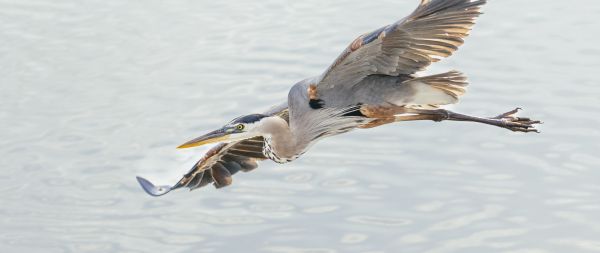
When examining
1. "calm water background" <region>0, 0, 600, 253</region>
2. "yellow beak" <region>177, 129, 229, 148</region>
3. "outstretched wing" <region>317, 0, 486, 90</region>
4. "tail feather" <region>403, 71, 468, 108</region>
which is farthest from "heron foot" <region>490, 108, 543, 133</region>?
"calm water background" <region>0, 0, 600, 253</region>

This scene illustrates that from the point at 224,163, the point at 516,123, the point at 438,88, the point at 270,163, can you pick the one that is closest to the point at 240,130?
the point at 224,163

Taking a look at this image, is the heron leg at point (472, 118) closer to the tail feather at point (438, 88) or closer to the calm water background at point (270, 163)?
the tail feather at point (438, 88)

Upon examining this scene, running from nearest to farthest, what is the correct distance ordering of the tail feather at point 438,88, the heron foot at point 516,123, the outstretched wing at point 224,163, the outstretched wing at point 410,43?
the outstretched wing at point 410,43, the tail feather at point 438,88, the heron foot at point 516,123, the outstretched wing at point 224,163

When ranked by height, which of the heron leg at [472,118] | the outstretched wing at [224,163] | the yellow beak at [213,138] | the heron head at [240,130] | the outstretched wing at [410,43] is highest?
the outstretched wing at [410,43]

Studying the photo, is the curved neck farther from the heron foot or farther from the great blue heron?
the heron foot

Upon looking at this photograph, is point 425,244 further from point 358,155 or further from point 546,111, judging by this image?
point 546,111

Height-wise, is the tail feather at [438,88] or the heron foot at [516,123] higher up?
the tail feather at [438,88]

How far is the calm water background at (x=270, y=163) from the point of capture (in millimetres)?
10414

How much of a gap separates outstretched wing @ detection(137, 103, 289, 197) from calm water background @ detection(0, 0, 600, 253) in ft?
0.53

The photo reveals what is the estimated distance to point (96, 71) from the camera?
12.7 meters

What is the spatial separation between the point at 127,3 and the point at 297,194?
4.37 metres

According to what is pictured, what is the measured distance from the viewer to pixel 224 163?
873cm

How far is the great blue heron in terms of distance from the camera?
6.91 meters

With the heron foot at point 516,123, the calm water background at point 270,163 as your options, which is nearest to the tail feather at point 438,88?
the heron foot at point 516,123
